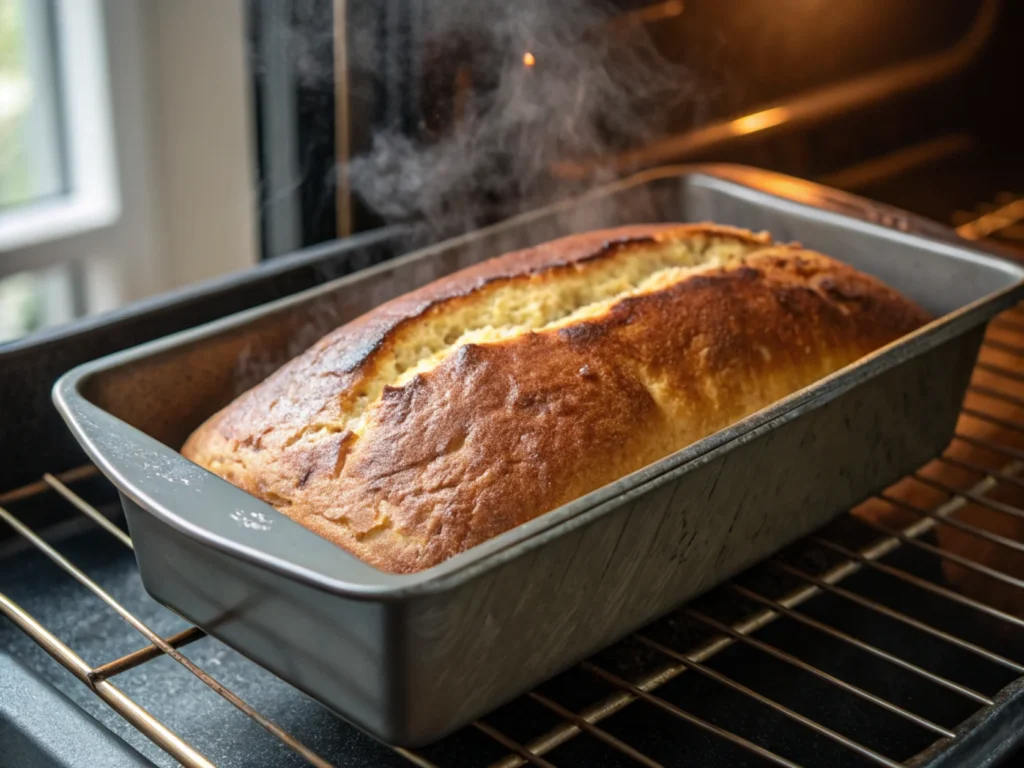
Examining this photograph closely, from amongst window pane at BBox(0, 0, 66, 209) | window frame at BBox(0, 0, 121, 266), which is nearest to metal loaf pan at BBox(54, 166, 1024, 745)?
window frame at BBox(0, 0, 121, 266)

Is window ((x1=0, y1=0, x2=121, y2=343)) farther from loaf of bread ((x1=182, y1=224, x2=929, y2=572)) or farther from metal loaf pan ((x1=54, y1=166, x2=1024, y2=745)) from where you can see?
loaf of bread ((x1=182, y1=224, x2=929, y2=572))

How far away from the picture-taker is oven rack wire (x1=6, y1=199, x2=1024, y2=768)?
2.51 ft

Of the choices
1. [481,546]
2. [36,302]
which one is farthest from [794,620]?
[36,302]

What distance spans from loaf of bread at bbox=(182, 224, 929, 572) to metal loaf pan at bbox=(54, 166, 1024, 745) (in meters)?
0.07

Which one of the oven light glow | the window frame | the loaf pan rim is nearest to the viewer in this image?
the loaf pan rim

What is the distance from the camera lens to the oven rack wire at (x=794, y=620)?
0.76 metres

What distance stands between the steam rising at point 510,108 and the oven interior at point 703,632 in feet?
0.04

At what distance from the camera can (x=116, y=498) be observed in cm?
107

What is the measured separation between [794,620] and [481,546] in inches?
15.9

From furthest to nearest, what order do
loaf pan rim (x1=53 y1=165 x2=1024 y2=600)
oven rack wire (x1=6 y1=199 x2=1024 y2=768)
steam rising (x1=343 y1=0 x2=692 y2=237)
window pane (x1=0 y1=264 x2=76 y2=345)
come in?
window pane (x1=0 y1=264 x2=76 y2=345)
steam rising (x1=343 y1=0 x2=692 y2=237)
oven rack wire (x1=6 y1=199 x2=1024 y2=768)
loaf pan rim (x1=53 y1=165 x2=1024 y2=600)

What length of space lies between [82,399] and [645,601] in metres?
0.43

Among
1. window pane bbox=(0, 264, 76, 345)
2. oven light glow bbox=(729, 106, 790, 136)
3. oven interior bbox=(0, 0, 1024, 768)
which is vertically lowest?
window pane bbox=(0, 264, 76, 345)

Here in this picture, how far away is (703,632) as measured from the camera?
37.1 inches

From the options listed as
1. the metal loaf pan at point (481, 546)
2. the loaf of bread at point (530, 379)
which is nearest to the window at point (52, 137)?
the metal loaf pan at point (481, 546)
